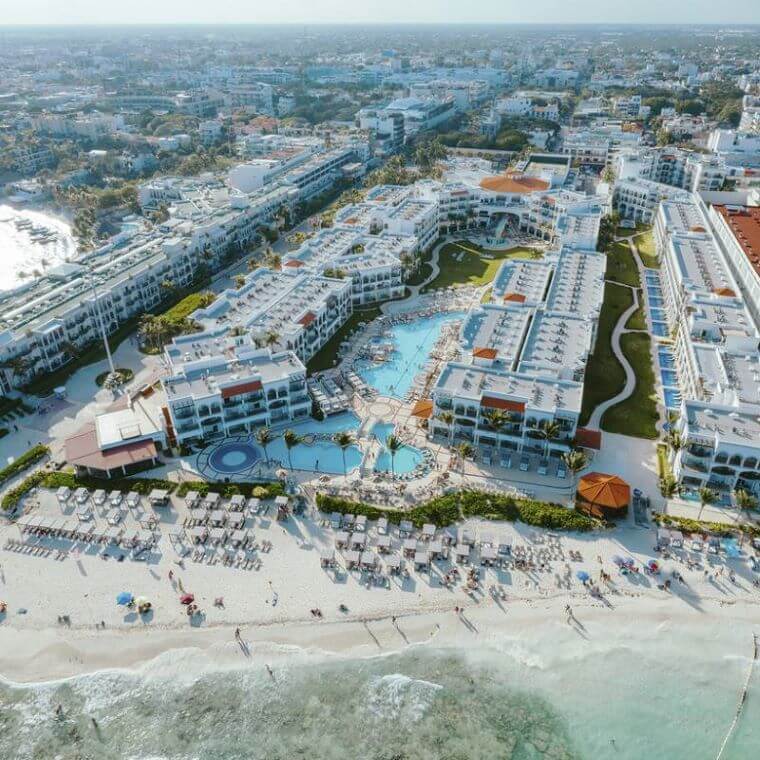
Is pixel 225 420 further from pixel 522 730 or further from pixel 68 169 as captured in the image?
pixel 68 169

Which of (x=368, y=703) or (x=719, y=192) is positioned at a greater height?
(x=719, y=192)

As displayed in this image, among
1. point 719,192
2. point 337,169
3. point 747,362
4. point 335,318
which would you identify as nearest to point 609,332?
point 747,362

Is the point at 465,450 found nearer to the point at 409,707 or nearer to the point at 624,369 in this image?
the point at 409,707

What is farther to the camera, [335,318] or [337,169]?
[337,169]

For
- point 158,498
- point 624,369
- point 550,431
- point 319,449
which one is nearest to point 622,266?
point 624,369

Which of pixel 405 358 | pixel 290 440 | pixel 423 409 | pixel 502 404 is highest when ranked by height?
pixel 502 404

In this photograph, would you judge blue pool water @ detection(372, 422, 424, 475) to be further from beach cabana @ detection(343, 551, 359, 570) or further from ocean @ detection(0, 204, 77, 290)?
ocean @ detection(0, 204, 77, 290)

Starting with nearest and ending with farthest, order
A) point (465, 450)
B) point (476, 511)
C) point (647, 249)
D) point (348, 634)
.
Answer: point (348, 634) → point (476, 511) → point (465, 450) → point (647, 249)
